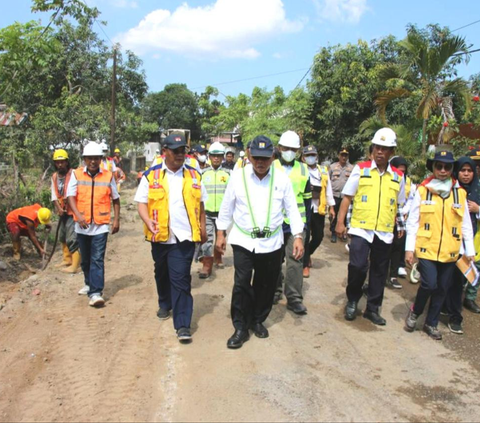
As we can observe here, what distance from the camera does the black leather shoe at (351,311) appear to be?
513 centimetres

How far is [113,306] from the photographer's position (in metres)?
5.49

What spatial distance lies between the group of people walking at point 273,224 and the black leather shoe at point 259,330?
0.6 inches

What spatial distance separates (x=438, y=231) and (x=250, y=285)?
6.58 feet

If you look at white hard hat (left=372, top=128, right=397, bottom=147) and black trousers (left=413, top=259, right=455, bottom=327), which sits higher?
white hard hat (left=372, top=128, right=397, bottom=147)

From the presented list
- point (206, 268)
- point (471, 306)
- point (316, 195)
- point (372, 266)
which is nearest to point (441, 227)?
point (372, 266)

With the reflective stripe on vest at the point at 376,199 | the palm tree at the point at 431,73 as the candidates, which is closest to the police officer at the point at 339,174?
the palm tree at the point at 431,73

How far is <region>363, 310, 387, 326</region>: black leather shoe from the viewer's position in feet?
16.5

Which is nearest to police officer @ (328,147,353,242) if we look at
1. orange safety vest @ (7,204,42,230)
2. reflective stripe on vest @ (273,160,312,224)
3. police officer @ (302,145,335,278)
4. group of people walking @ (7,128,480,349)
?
police officer @ (302,145,335,278)

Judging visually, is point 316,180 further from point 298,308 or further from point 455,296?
point 455,296

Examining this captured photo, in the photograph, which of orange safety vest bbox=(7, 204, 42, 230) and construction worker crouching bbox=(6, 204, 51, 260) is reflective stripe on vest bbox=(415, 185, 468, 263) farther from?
orange safety vest bbox=(7, 204, 42, 230)

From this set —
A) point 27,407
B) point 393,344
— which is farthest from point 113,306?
point 393,344

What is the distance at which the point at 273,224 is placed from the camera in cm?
425

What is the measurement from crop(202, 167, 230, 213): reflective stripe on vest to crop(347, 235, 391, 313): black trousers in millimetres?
2566

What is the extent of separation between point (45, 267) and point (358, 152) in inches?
508
